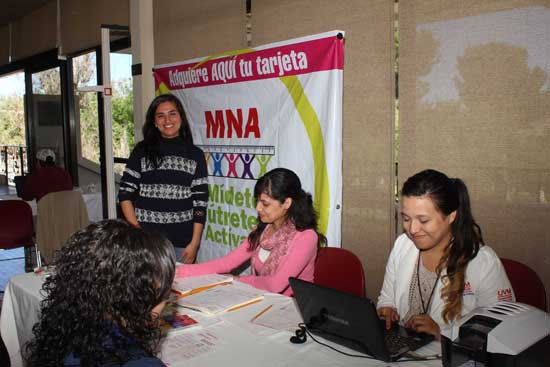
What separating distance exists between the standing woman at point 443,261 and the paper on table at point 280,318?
32cm

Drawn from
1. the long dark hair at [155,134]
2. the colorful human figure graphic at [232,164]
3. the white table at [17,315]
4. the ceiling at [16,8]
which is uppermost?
the ceiling at [16,8]

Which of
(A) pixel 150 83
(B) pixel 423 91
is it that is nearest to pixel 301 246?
(B) pixel 423 91

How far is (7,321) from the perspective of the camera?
218cm

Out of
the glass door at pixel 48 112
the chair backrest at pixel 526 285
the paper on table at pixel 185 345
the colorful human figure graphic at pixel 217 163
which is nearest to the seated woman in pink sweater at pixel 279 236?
the paper on table at pixel 185 345

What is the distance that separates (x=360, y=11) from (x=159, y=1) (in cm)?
212

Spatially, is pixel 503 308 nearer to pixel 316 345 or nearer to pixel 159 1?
pixel 316 345

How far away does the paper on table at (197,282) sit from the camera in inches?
78.6

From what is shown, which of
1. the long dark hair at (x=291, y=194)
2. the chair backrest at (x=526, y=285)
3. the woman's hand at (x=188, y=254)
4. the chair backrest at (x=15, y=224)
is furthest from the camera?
the chair backrest at (x=15, y=224)

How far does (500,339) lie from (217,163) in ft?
8.40

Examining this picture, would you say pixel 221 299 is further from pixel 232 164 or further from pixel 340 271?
pixel 232 164

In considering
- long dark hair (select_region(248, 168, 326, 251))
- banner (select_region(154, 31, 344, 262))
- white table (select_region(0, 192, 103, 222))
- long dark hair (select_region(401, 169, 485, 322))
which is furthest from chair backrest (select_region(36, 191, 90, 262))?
long dark hair (select_region(401, 169, 485, 322))

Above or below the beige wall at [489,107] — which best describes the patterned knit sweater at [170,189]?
below

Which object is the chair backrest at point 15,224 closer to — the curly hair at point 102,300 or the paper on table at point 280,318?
the paper on table at point 280,318

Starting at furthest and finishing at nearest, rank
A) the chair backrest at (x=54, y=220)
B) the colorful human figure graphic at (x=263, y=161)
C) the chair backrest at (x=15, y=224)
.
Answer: the chair backrest at (x=54, y=220), the chair backrest at (x=15, y=224), the colorful human figure graphic at (x=263, y=161)
